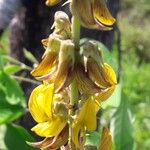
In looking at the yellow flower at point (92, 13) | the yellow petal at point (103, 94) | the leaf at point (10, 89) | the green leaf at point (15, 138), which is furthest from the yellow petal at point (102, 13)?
the leaf at point (10, 89)

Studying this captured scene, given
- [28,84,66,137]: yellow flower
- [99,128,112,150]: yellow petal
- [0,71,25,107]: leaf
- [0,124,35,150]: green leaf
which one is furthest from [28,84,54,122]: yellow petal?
[0,71,25,107]: leaf

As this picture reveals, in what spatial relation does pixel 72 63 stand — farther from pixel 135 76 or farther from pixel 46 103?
pixel 135 76

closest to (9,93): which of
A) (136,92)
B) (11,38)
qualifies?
(11,38)

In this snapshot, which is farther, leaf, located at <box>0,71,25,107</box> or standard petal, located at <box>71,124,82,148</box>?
leaf, located at <box>0,71,25,107</box>

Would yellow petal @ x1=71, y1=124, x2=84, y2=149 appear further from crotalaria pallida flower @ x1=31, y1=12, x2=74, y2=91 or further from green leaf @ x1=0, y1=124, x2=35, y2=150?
green leaf @ x1=0, y1=124, x2=35, y2=150

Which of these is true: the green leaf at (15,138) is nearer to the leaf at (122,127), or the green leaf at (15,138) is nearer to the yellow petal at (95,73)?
the leaf at (122,127)

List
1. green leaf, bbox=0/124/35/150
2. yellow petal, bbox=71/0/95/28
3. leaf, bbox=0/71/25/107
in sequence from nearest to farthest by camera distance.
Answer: yellow petal, bbox=71/0/95/28
green leaf, bbox=0/124/35/150
leaf, bbox=0/71/25/107
